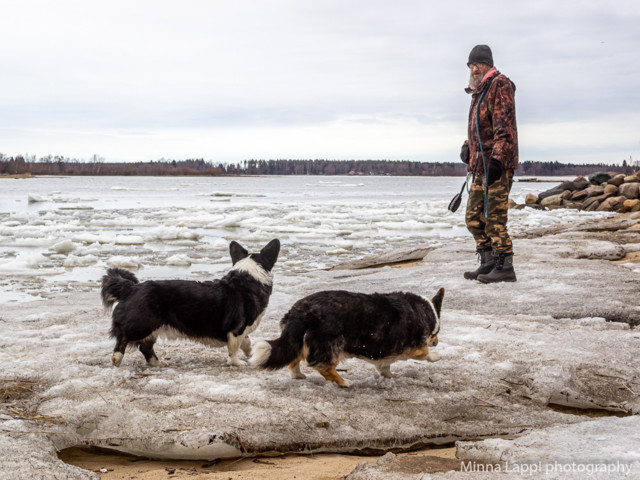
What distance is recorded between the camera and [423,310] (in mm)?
3756

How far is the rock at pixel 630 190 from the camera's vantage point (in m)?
21.7

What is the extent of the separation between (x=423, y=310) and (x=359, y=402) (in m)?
0.86

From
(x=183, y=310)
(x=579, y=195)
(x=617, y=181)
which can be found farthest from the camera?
(x=579, y=195)

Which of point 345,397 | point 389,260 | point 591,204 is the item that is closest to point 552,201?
point 591,204

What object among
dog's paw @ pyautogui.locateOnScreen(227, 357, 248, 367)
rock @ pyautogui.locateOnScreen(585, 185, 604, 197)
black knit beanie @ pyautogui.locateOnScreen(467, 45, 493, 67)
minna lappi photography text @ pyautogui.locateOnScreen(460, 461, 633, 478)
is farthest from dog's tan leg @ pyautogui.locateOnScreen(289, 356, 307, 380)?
rock @ pyautogui.locateOnScreen(585, 185, 604, 197)

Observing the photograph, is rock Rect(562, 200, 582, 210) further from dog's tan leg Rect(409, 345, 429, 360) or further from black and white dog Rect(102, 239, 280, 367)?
black and white dog Rect(102, 239, 280, 367)

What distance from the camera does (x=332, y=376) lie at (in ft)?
11.1

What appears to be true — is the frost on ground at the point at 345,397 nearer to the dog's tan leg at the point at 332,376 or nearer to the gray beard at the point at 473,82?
the dog's tan leg at the point at 332,376

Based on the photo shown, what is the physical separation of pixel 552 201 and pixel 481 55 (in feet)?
70.6

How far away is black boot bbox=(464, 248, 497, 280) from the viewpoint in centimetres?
669

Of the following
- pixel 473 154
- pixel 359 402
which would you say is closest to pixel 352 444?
pixel 359 402

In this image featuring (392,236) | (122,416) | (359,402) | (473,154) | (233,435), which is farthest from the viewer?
(392,236)

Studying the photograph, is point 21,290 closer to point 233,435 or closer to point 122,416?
point 122,416

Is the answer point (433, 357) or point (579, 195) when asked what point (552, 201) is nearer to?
point (579, 195)
